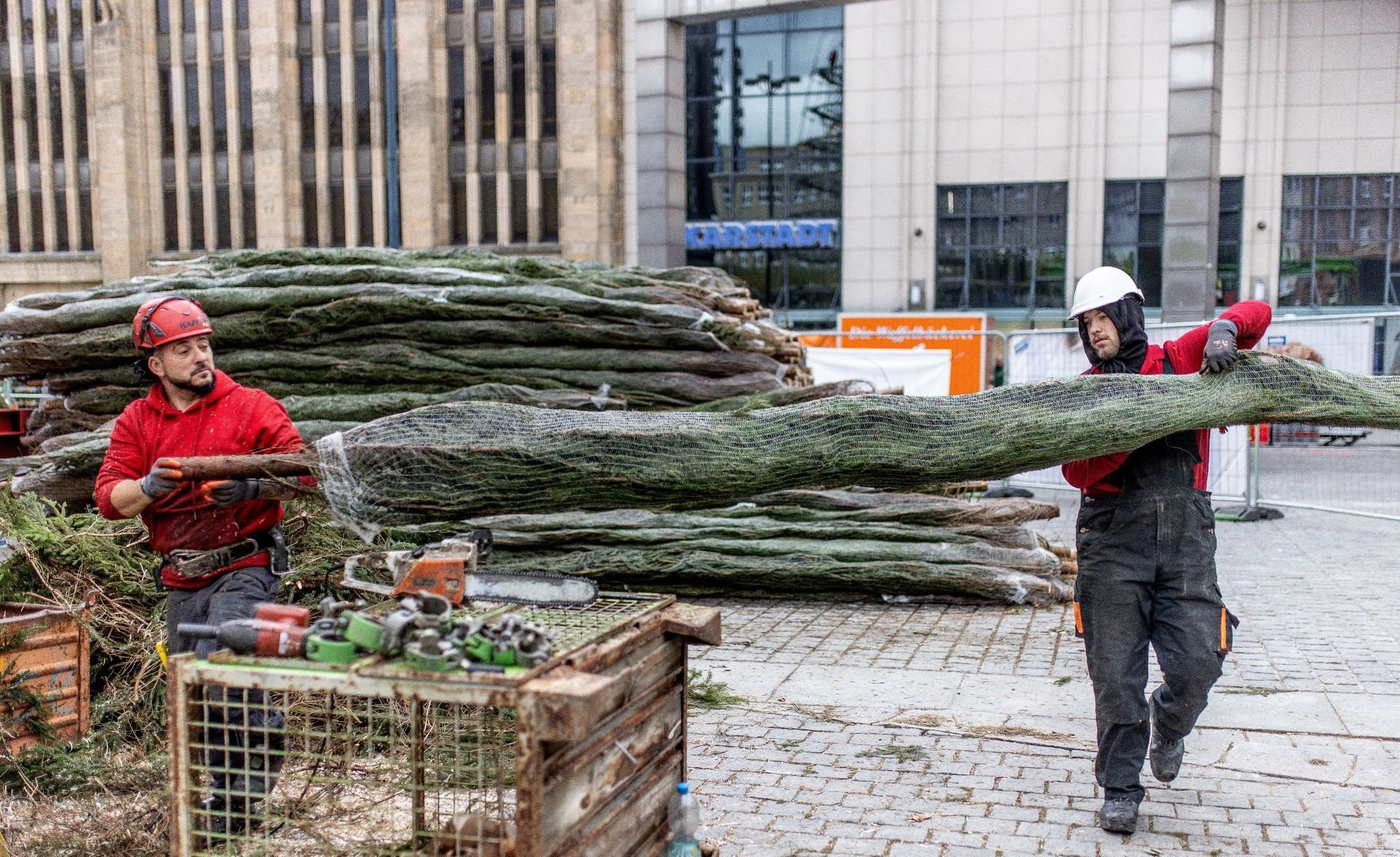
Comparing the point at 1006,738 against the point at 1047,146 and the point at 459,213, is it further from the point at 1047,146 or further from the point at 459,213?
the point at 459,213

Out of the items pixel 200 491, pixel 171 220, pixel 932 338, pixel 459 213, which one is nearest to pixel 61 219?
pixel 171 220

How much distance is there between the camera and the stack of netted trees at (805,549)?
27.6 ft

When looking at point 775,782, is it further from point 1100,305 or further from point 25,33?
point 25,33

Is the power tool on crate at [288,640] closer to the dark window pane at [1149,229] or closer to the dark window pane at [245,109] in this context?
the dark window pane at [1149,229]

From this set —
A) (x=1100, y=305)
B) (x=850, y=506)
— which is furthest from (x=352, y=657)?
(x=850, y=506)

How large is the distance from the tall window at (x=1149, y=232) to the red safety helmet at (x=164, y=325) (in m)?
25.1

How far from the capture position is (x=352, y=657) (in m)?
2.93

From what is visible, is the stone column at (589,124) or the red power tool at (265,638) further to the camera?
the stone column at (589,124)

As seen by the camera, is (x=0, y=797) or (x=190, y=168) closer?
(x=0, y=797)

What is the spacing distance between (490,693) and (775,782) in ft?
8.08

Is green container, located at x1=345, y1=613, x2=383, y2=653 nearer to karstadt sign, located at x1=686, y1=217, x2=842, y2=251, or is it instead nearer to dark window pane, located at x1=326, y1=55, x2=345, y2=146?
karstadt sign, located at x1=686, y1=217, x2=842, y2=251

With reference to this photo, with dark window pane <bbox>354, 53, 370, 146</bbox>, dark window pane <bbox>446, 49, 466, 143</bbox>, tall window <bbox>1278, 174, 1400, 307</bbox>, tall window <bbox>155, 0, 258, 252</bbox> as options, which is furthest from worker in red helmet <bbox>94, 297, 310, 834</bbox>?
tall window <bbox>155, 0, 258, 252</bbox>

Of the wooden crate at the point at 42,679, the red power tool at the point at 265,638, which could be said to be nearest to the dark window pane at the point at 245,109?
the wooden crate at the point at 42,679

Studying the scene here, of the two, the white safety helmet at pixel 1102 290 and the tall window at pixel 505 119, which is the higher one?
the tall window at pixel 505 119
